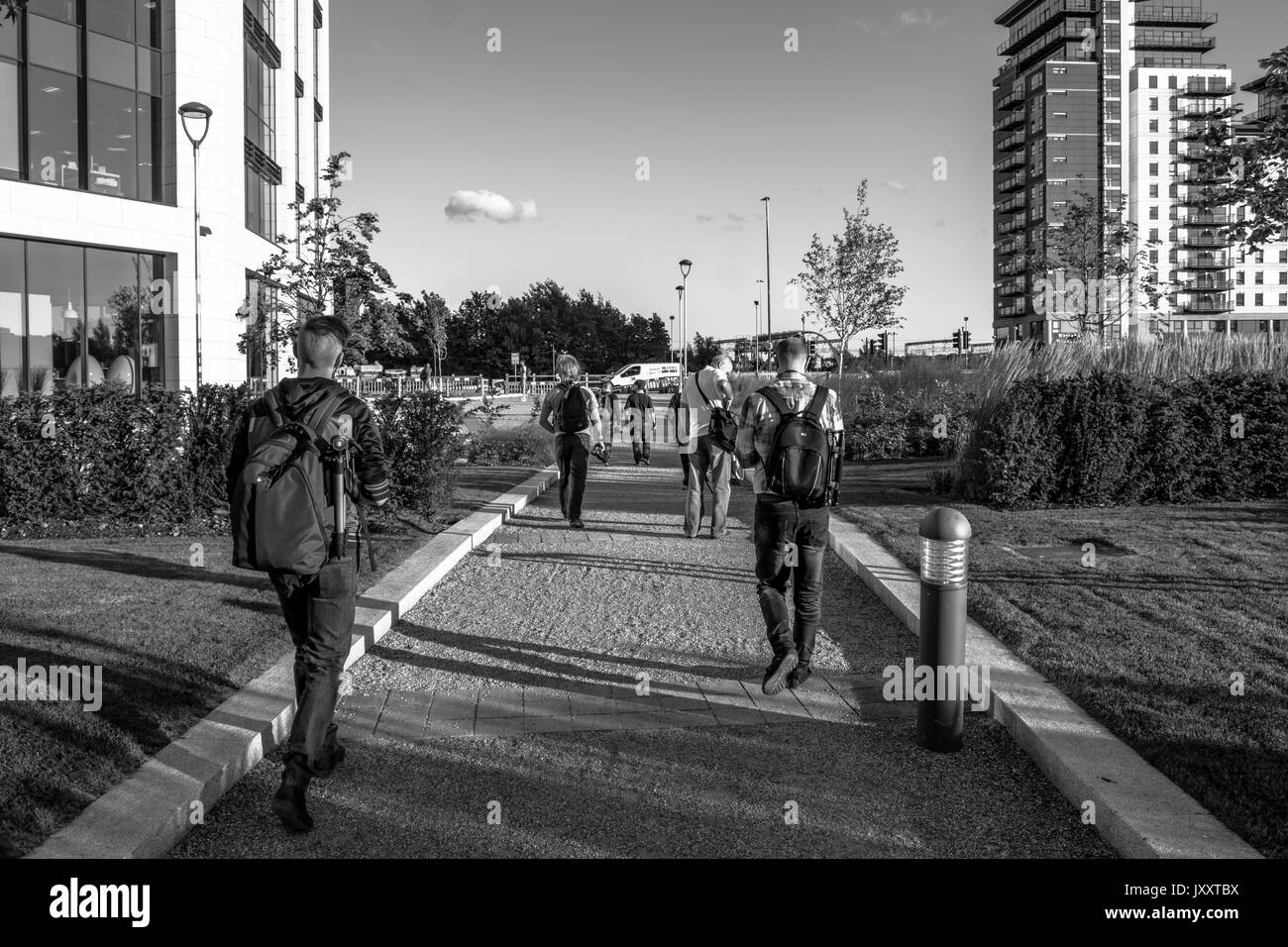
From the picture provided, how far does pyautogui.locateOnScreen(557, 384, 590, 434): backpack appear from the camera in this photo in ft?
36.9

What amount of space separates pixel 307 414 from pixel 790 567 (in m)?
2.79

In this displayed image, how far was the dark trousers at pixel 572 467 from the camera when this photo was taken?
11.5 m

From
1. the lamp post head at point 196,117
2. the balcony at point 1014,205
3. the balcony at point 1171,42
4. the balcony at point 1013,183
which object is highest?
the balcony at point 1171,42

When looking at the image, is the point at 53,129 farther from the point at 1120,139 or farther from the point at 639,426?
the point at 1120,139

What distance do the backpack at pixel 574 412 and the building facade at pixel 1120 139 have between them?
98634 mm

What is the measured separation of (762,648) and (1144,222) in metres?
120

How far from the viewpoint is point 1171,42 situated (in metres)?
111

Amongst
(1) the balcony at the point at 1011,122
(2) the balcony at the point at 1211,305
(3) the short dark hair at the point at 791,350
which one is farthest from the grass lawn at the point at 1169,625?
(2) the balcony at the point at 1211,305

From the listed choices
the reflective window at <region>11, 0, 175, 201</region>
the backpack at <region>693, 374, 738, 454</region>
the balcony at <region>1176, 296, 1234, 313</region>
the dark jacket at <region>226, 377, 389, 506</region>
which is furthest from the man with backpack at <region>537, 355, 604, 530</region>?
the balcony at <region>1176, 296, 1234, 313</region>

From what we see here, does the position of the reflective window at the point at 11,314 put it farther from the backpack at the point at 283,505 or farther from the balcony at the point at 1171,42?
the balcony at the point at 1171,42

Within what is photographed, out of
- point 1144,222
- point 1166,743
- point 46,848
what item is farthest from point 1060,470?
point 1144,222

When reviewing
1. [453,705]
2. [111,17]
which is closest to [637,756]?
[453,705]

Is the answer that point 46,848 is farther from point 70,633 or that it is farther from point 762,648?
point 762,648
